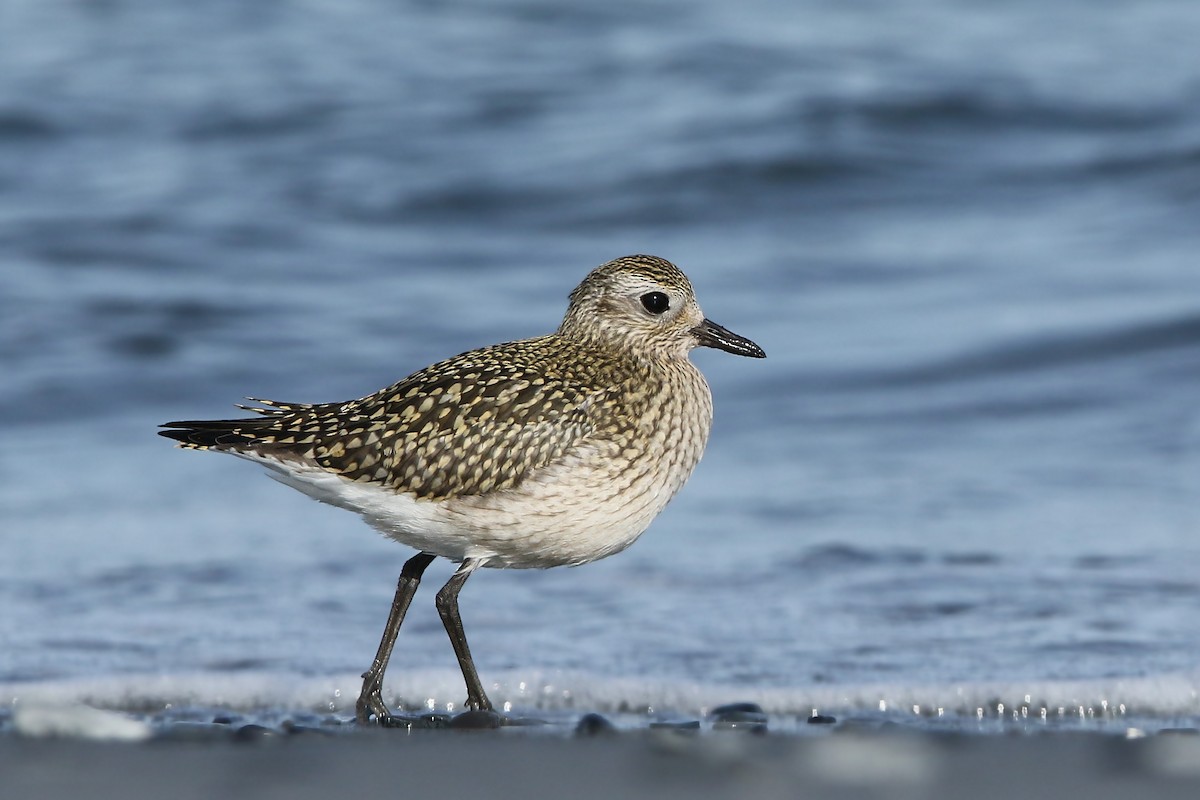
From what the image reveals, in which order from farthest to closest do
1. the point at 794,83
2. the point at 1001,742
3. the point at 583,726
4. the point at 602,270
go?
the point at 794,83
the point at 602,270
the point at 583,726
the point at 1001,742

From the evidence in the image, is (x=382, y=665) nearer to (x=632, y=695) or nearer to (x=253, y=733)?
(x=253, y=733)

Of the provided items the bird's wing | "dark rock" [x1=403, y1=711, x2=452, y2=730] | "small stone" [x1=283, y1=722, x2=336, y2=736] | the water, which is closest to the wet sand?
"small stone" [x1=283, y1=722, x2=336, y2=736]

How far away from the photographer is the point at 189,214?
14.2 metres

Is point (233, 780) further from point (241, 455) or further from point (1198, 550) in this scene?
point (1198, 550)

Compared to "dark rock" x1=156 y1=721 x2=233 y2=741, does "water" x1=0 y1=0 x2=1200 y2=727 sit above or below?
above

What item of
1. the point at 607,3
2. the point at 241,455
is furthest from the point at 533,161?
the point at 241,455

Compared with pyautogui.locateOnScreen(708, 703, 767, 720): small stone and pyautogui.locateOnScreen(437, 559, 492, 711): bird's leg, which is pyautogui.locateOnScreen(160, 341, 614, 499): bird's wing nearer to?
pyautogui.locateOnScreen(437, 559, 492, 711): bird's leg

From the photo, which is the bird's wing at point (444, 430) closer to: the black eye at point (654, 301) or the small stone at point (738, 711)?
the black eye at point (654, 301)

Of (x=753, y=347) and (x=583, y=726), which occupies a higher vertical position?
(x=753, y=347)

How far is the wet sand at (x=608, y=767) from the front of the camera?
4449 mm

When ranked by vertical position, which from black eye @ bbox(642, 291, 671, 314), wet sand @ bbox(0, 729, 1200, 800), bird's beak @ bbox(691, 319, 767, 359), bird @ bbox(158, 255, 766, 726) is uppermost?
black eye @ bbox(642, 291, 671, 314)

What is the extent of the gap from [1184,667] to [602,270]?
2.46 m

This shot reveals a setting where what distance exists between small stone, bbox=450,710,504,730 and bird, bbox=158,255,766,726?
4.5 inches

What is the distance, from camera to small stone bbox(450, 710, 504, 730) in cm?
546
